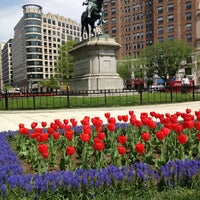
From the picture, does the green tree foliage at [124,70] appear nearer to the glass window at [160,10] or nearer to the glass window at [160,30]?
the glass window at [160,30]

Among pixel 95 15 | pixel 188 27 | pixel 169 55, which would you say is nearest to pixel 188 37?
pixel 188 27

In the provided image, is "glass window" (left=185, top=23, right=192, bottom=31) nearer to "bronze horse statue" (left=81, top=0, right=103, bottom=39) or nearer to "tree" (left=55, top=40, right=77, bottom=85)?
"tree" (left=55, top=40, right=77, bottom=85)

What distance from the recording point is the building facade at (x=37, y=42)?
509 ft

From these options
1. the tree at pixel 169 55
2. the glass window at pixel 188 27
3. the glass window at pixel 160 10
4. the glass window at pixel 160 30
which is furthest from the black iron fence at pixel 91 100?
the glass window at pixel 160 10

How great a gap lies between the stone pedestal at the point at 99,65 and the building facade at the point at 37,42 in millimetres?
119970

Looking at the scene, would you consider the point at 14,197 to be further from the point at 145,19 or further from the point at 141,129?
the point at 145,19

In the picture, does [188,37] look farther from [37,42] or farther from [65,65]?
[37,42]

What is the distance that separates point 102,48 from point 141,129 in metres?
20.3

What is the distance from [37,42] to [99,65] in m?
136

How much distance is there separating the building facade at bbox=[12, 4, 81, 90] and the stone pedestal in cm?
11997

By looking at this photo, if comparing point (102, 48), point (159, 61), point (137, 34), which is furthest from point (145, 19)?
point (102, 48)

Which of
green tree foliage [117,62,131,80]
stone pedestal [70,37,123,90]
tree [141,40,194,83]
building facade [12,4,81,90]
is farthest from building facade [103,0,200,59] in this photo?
stone pedestal [70,37,123,90]

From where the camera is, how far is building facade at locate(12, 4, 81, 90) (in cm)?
15506

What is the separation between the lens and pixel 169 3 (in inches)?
3878
